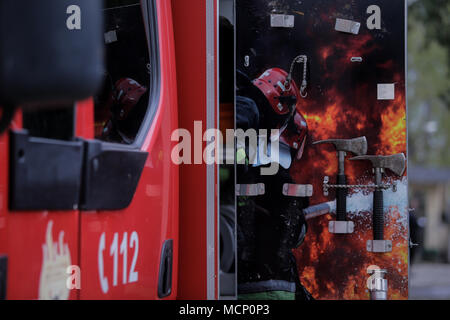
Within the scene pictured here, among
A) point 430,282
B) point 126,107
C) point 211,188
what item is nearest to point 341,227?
point 211,188

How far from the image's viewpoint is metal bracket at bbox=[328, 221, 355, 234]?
3398 millimetres

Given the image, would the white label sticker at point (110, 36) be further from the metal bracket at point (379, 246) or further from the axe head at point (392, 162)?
the metal bracket at point (379, 246)

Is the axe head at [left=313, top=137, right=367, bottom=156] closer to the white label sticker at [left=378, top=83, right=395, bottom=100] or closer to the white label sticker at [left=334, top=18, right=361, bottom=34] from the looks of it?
the white label sticker at [left=378, top=83, right=395, bottom=100]

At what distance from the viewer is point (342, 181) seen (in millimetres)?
3393

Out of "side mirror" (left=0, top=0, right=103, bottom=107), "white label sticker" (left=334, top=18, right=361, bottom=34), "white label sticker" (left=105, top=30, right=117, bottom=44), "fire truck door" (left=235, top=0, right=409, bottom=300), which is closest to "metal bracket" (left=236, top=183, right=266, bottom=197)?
"fire truck door" (left=235, top=0, right=409, bottom=300)

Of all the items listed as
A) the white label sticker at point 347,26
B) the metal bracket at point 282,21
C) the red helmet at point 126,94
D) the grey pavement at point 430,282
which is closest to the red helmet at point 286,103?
the metal bracket at point 282,21

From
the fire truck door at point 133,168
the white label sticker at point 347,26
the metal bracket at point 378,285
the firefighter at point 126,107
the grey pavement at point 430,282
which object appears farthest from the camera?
the grey pavement at point 430,282

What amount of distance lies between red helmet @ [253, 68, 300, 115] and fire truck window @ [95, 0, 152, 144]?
697 mm

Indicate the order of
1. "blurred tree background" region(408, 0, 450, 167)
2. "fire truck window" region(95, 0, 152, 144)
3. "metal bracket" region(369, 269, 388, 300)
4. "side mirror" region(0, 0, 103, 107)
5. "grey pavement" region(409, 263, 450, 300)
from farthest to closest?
1. "grey pavement" region(409, 263, 450, 300)
2. "blurred tree background" region(408, 0, 450, 167)
3. "metal bracket" region(369, 269, 388, 300)
4. "fire truck window" region(95, 0, 152, 144)
5. "side mirror" region(0, 0, 103, 107)

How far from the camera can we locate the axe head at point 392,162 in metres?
3.35

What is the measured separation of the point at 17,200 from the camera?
5.96ft

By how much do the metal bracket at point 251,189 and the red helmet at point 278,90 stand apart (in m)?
0.38
